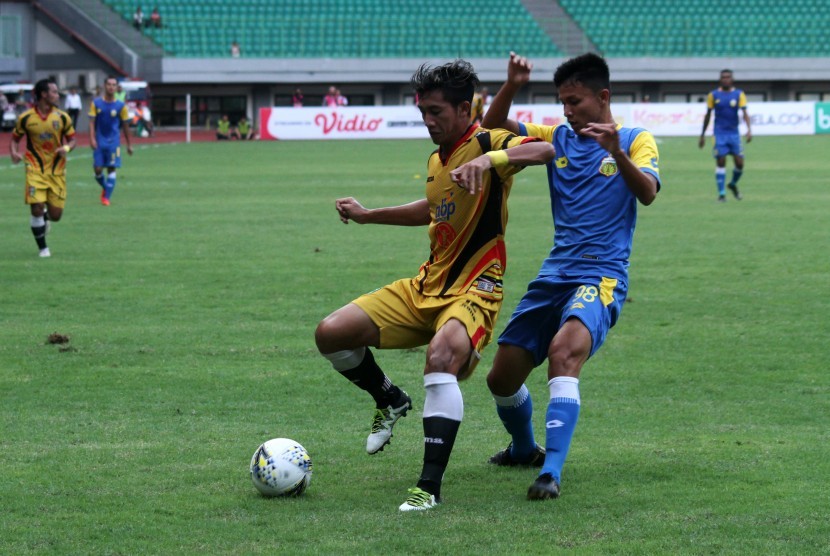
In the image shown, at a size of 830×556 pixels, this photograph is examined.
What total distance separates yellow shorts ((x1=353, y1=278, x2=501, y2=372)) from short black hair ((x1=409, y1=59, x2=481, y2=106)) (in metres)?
0.88

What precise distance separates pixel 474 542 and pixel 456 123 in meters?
1.91

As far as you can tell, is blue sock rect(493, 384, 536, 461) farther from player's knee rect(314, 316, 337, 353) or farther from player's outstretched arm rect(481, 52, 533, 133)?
player's outstretched arm rect(481, 52, 533, 133)

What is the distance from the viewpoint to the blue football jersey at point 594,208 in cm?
545

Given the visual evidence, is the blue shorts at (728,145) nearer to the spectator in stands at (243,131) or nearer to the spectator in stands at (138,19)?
the spectator in stands at (243,131)

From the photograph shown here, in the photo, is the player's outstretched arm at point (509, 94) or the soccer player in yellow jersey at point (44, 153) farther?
the soccer player in yellow jersey at point (44, 153)

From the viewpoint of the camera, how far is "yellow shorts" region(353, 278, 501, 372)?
536 centimetres

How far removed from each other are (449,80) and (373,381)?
4.93ft

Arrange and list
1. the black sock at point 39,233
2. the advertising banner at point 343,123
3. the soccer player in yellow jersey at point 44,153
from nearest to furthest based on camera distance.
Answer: the black sock at point 39,233, the soccer player in yellow jersey at point 44,153, the advertising banner at point 343,123

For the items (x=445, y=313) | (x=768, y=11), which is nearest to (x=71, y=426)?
(x=445, y=313)

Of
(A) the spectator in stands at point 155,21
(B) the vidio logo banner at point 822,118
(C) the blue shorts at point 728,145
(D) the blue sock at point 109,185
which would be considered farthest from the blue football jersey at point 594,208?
(A) the spectator in stands at point 155,21

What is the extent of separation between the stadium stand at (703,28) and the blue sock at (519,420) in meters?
48.1

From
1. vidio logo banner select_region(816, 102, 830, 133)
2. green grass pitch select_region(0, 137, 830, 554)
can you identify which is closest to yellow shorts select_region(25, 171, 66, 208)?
green grass pitch select_region(0, 137, 830, 554)

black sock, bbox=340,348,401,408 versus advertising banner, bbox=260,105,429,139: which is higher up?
black sock, bbox=340,348,401,408

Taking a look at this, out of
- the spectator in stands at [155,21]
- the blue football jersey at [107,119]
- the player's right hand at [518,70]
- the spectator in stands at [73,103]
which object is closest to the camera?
the player's right hand at [518,70]
